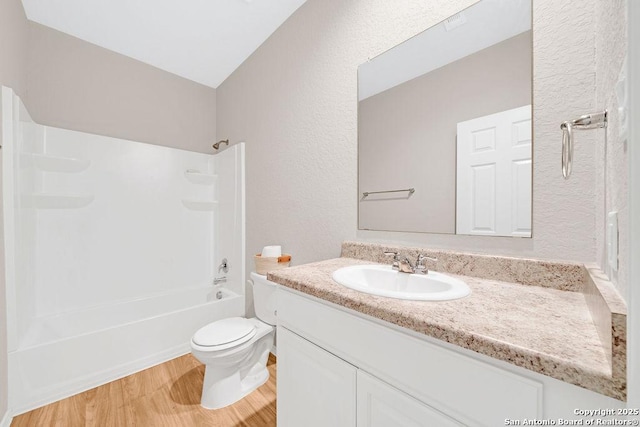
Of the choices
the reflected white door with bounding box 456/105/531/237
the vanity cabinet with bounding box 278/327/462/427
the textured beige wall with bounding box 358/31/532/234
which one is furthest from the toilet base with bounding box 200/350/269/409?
the reflected white door with bounding box 456/105/531/237

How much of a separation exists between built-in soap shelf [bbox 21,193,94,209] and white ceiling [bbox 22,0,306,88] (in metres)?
1.32

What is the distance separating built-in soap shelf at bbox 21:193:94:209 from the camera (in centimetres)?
179

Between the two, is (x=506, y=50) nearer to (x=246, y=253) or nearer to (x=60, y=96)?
(x=246, y=253)

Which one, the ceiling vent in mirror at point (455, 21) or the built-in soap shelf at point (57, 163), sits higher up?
the ceiling vent in mirror at point (455, 21)

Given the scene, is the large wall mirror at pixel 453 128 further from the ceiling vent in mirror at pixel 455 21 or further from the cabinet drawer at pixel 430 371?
the cabinet drawer at pixel 430 371

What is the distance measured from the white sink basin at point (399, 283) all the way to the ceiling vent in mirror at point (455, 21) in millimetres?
1073

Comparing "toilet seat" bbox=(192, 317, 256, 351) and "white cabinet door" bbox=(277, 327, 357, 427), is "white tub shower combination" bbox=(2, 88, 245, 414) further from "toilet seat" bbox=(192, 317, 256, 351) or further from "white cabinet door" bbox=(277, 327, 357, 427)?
"white cabinet door" bbox=(277, 327, 357, 427)

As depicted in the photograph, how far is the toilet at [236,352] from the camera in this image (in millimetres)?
1450

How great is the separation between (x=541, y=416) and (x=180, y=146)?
122 inches

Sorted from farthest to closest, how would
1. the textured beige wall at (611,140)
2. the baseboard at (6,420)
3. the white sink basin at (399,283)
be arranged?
the baseboard at (6,420) → the white sink basin at (399,283) → the textured beige wall at (611,140)

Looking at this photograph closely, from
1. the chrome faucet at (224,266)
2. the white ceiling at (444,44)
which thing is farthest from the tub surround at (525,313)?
the chrome faucet at (224,266)

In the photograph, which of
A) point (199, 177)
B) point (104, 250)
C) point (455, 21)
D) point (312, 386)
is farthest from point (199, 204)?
point (455, 21)

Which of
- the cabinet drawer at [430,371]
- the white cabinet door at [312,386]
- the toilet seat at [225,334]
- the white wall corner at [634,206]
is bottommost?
the toilet seat at [225,334]

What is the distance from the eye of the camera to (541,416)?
18.5 inches
